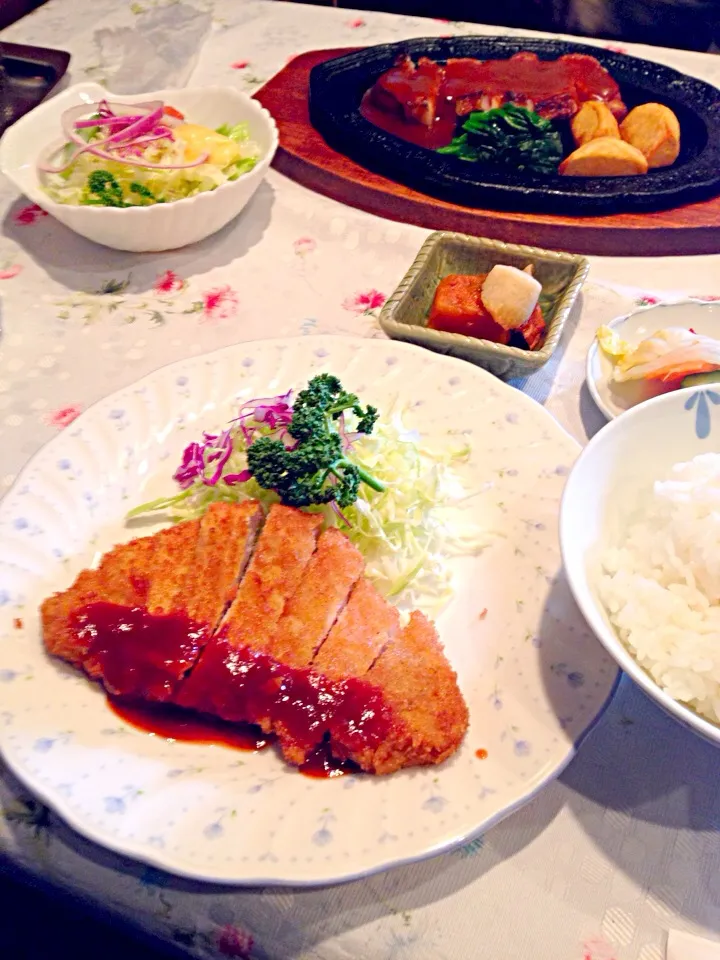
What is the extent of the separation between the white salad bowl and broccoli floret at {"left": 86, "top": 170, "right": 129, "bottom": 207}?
12 cm

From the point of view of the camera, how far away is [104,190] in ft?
8.35

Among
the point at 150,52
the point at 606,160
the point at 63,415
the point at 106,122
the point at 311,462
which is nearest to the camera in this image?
the point at 311,462

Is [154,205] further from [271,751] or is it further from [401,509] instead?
[271,751]

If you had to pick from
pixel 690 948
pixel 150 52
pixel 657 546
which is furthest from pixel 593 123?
pixel 690 948

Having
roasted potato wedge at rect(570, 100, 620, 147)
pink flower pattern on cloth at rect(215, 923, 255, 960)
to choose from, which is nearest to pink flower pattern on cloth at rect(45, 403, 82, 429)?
pink flower pattern on cloth at rect(215, 923, 255, 960)

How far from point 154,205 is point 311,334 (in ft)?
2.34

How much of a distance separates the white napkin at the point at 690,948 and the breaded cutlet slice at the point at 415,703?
0.45 meters

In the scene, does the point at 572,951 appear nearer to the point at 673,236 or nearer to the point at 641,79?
the point at 673,236

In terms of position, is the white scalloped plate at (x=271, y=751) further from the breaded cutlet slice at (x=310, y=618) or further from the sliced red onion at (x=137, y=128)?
the sliced red onion at (x=137, y=128)

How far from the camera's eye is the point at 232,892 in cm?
126

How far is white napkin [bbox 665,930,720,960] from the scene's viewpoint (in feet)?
3.79

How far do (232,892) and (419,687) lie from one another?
1.60 ft

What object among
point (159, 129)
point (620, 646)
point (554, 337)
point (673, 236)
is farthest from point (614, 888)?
point (159, 129)

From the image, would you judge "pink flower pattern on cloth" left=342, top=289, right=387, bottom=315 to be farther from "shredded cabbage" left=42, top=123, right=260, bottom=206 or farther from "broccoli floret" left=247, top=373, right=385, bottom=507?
"broccoli floret" left=247, top=373, right=385, bottom=507
